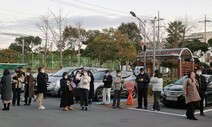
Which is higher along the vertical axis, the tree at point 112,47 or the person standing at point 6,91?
the tree at point 112,47

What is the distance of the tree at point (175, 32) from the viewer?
5212 centimetres

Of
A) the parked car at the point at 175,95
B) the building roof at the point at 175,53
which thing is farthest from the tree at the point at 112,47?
the parked car at the point at 175,95

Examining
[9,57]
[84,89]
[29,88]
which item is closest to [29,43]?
[9,57]

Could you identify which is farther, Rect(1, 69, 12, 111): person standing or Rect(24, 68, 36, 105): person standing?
Rect(24, 68, 36, 105): person standing

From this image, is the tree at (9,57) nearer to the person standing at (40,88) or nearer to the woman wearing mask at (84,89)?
the person standing at (40,88)

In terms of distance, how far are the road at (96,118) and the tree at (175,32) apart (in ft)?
129

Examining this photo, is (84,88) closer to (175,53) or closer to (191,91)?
(191,91)

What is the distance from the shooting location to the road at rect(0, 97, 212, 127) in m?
9.88

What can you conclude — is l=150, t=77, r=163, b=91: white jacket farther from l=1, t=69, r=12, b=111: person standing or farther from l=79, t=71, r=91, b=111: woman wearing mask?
l=1, t=69, r=12, b=111: person standing

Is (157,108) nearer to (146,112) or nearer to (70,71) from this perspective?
(146,112)

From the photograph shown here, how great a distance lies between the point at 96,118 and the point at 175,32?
42822mm

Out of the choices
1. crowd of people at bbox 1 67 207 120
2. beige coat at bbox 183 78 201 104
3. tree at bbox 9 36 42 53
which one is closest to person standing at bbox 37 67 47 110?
crowd of people at bbox 1 67 207 120

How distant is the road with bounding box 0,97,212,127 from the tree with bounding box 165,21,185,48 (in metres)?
39.4

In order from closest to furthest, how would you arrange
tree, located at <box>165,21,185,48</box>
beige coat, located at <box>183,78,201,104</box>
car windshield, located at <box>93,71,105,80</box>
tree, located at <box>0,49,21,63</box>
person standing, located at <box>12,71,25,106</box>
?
beige coat, located at <box>183,78,201,104</box> → person standing, located at <box>12,71,25,106</box> → car windshield, located at <box>93,71,105,80</box> → tree, located at <box>0,49,21,63</box> → tree, located at <box>165,21,185,48</box>
